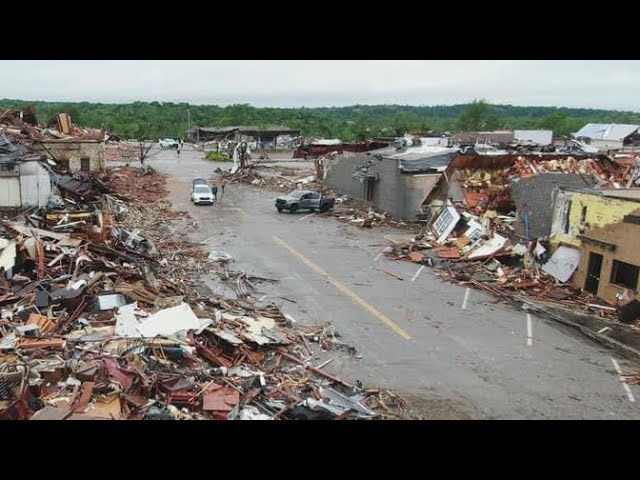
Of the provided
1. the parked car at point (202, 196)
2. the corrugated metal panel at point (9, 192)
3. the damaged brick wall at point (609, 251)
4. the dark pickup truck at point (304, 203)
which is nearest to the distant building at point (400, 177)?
the dark pickup truck at point (304, 203)

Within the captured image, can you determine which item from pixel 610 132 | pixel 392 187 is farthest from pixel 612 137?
pixel 392 187

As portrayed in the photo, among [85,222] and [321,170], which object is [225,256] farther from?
[321,170]

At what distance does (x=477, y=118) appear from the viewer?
114438mm

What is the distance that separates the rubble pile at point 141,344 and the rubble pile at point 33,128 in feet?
55.3

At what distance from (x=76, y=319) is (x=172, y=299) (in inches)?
104

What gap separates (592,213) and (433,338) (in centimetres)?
877

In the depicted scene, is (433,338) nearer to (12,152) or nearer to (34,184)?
(34,184)

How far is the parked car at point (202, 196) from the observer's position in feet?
125

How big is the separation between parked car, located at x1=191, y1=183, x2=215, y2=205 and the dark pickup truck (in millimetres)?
4963

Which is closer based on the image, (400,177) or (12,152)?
(12,152)

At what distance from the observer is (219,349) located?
14281 mm

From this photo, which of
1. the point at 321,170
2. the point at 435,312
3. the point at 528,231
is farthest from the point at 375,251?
the point at 321,170
